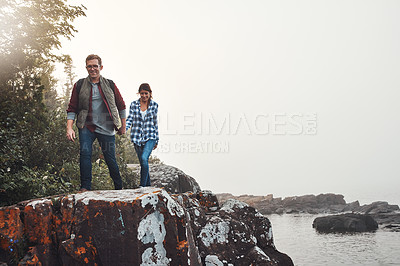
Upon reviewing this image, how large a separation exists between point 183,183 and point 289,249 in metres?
10.2

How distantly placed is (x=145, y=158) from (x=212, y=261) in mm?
2398

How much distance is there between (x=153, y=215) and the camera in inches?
185

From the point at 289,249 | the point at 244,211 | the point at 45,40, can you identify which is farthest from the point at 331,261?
the point at 45,40

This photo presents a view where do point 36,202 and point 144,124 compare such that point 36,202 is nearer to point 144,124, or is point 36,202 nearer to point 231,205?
point 144,124

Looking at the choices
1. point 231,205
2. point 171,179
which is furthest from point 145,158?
point 171,179

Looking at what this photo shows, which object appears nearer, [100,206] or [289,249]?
[100,206]

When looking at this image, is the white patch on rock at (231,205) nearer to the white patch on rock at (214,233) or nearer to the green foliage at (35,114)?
the white patch on rock at (214,233)

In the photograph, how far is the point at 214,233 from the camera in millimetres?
6480

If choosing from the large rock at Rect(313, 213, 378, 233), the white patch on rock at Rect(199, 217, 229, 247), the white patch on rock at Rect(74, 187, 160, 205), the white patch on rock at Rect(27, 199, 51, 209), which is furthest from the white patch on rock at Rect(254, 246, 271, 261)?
the large rock at Rect(313, 213, 378, 233)

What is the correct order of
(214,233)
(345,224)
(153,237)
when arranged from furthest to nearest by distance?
1. (345,224)
2. (214,233)
3. (153,237)

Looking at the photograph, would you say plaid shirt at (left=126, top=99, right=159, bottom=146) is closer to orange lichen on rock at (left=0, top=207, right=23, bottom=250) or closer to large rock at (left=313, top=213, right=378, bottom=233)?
orange lichen on rock at (left=0, top=207, right=23, bottom=250)

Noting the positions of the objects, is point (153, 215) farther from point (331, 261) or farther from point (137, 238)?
point (331, 261)

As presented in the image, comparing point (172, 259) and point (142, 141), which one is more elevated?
point (142, 141)

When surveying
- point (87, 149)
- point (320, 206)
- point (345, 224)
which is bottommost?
point (320, 206)
